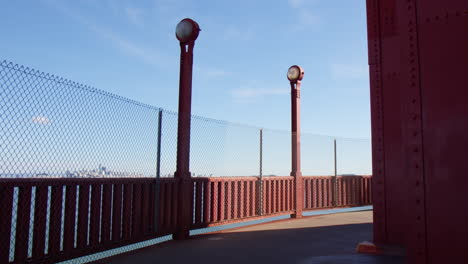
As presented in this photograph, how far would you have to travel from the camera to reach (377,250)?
684 centimetres

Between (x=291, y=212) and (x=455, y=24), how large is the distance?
948cm

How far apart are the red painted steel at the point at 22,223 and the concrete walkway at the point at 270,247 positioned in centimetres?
150

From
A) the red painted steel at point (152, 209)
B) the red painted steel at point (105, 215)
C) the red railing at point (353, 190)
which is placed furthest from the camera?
the red railing at point (353, 190)

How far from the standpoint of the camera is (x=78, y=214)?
619 centimetres

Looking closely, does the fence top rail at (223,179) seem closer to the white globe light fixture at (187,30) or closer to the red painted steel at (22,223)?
the white globe light fixture at (187,30)

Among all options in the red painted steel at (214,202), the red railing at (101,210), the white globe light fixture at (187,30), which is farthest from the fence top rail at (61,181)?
the white globe light fixture at (187,30)

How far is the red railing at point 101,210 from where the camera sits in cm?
530

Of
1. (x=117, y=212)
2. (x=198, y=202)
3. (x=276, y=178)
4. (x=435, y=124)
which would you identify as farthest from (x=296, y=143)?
(x=435, y=124)

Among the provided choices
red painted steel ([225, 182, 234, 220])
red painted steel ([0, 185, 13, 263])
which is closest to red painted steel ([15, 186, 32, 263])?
red painted steel ([0, 185, 13, 263])

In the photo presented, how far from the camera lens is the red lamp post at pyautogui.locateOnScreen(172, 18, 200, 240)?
8508 mm

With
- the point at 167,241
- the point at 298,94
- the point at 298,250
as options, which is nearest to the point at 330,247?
the point at 298,250

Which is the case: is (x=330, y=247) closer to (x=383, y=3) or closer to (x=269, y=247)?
(x=269, y=247)

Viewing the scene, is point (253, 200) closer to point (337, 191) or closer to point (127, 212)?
point (127, 212)

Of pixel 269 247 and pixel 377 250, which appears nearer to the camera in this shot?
pixel 377 250
